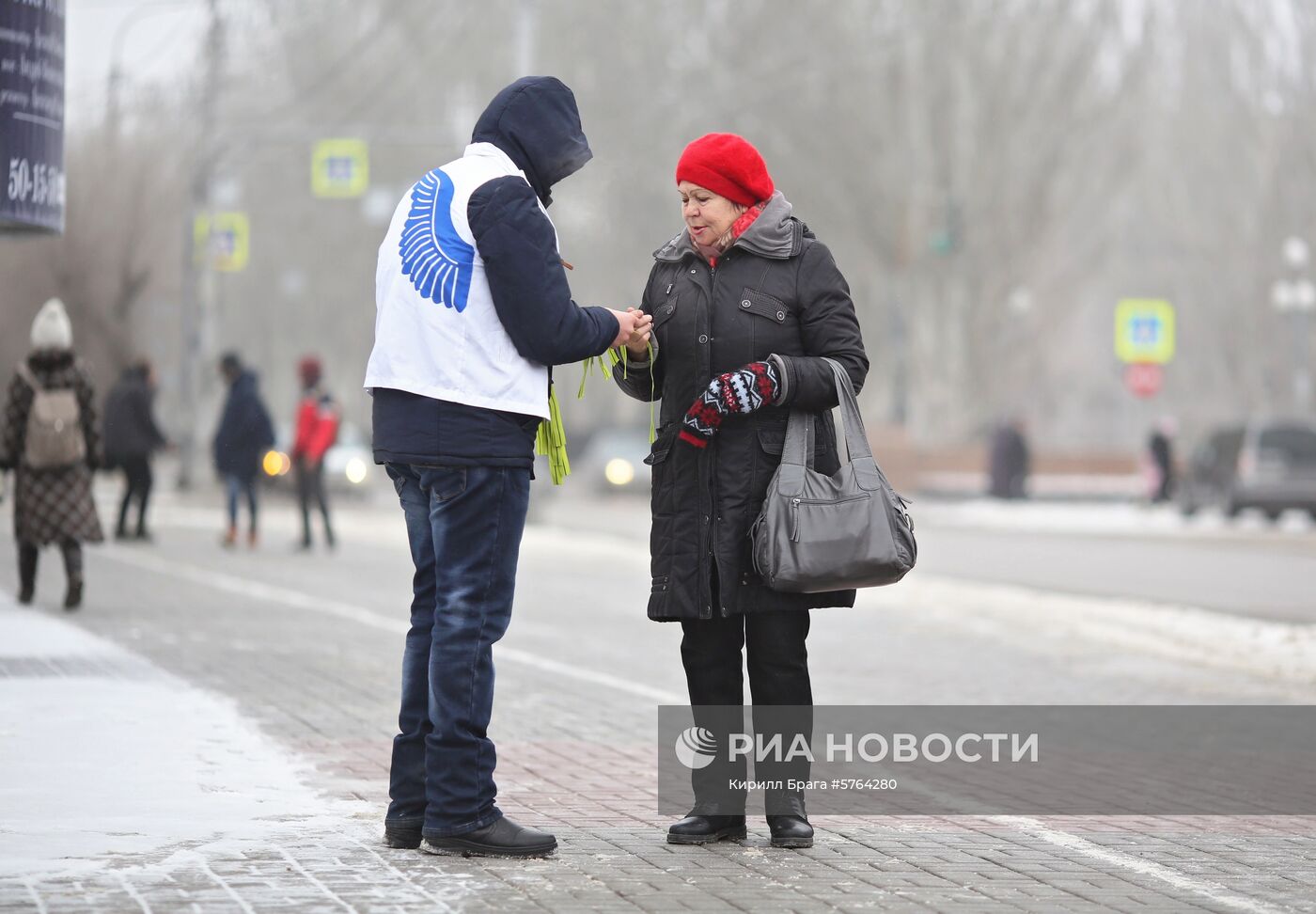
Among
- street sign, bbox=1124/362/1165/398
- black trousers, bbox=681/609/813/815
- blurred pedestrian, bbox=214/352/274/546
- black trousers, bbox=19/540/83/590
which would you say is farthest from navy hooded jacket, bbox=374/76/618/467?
street sign, bbox=1124/362/1165/398

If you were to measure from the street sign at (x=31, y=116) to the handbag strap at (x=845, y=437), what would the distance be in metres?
4.85

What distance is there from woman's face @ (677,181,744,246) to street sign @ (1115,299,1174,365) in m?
32.7

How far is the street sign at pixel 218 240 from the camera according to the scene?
37.4 meters

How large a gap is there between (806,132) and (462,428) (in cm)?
3986

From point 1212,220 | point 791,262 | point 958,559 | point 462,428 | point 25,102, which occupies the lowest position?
point 958,559

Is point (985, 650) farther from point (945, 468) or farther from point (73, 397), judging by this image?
point (945, 468)

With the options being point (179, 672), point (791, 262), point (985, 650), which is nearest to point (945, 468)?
point (985, 650)

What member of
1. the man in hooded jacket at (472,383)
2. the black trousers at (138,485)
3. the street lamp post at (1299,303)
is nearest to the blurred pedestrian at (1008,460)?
the street lamp post at (1299,303)

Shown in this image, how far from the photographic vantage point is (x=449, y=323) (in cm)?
561

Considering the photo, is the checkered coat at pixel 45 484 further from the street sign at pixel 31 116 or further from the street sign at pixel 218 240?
the street sign at pixel 218 240

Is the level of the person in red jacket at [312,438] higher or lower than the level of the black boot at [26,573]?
higher

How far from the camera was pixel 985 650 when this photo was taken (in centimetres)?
1280

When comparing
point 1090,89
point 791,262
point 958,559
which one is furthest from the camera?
point 1090,89

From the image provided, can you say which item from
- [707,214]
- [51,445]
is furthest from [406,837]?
[51,445]
